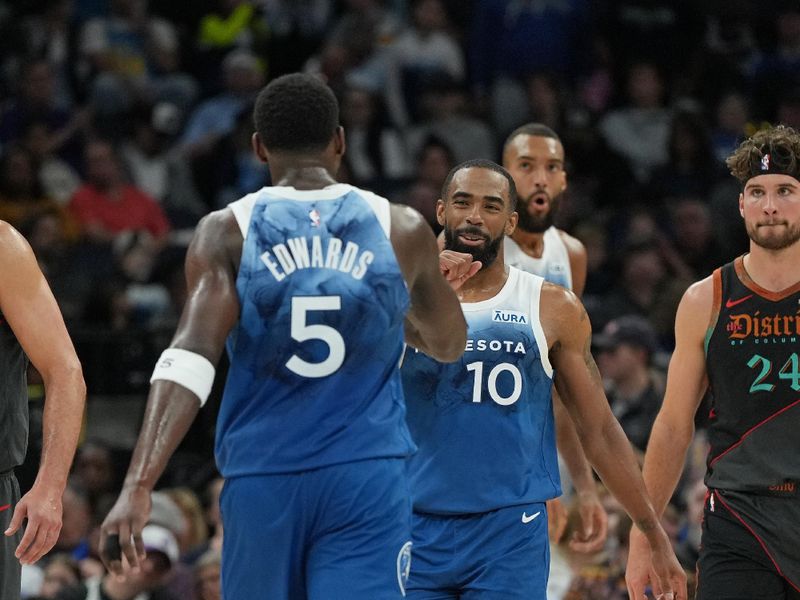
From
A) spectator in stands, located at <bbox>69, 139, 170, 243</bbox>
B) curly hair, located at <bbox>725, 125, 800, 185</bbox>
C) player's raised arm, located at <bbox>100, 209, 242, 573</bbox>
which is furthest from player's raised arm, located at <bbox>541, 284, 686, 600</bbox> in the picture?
spectator in stands, located at <bbox>69, 139, 170, 243</bbox>

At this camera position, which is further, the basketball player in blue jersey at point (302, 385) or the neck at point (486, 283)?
the neck at point (486, 283)

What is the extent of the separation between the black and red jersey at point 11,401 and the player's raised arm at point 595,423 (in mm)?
2156

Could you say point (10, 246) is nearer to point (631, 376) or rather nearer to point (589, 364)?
point (589, 364)

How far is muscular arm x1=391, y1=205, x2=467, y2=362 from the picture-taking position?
4703 mm

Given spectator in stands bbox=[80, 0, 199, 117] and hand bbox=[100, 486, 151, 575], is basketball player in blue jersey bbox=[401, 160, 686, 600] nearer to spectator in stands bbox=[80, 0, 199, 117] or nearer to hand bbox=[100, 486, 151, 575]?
hand bbox=[100, 486, 151, 575]

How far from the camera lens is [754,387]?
602 centimetres

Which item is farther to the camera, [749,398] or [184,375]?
[749,398]

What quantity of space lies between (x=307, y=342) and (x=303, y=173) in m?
0.57

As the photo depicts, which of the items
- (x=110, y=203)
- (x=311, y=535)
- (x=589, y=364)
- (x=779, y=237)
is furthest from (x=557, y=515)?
(x=110, y=203)

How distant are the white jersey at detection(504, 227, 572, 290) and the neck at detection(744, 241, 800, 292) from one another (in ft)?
6.08

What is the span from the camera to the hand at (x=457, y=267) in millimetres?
5656

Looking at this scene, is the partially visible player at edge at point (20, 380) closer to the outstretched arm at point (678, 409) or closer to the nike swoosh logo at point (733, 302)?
the outstretched arm at point (678, 409)

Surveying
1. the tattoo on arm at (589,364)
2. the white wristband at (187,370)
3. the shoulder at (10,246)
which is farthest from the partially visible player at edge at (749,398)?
the shoulder at (10,246)

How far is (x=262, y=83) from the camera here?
14039mm
